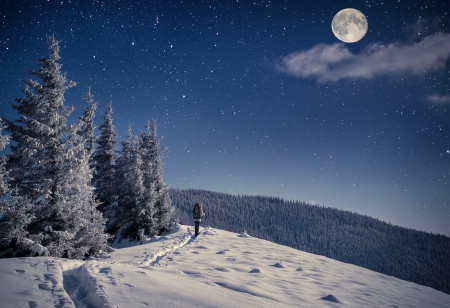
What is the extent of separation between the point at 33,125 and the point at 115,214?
11677 mm

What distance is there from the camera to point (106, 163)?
69.1 feet

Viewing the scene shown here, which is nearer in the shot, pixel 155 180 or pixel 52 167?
pixel 52 167

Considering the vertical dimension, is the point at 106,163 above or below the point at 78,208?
above

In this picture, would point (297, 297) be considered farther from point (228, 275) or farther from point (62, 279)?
point (62, 279)

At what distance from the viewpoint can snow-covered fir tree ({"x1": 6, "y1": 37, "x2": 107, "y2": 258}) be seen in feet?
31.0

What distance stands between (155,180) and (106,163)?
4.83 metres

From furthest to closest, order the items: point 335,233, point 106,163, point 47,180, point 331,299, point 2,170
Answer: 1. point 335,233
2. point 106,163
3. point 47,180
4. point 2,170
5. point 331,299

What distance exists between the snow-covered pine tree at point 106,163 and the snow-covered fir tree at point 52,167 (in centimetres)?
979

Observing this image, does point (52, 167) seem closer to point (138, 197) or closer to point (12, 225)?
point (12, 225)

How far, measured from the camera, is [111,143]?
21594 mm

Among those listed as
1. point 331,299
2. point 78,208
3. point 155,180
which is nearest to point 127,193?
point 155,180

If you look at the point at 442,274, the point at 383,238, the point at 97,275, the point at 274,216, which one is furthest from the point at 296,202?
the point at 97,275

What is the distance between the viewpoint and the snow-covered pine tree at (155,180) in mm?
20386

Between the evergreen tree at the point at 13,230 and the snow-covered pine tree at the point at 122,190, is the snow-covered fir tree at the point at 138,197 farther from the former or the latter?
the evergreen tree at the point at 13,230
